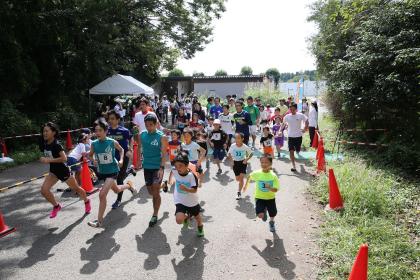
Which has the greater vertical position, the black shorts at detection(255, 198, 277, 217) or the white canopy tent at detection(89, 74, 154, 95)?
the white canopy tent at detection(89, 74, 154, 95)

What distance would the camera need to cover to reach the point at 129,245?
5742 mm

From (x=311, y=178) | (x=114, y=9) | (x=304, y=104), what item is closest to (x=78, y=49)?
(x=114, y=9)

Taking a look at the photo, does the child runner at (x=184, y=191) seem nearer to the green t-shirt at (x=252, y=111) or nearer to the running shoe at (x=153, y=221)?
the running shoe at (x=153, y=221)

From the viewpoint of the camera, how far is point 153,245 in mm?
5734

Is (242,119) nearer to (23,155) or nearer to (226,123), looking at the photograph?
(226,123)

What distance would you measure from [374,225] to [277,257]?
1.91m

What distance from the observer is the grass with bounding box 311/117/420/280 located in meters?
4.93

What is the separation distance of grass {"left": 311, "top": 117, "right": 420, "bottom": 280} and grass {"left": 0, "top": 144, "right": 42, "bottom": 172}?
948cm

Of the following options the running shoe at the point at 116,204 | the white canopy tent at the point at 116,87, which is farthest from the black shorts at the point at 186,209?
the white canopy tent at the point at 116,87

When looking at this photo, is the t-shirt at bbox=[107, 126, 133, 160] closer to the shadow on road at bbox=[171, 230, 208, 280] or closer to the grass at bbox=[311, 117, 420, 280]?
the shadow on road at bbox=[171, 230, 208, 280]

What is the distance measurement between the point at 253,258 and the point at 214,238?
91 centimetres

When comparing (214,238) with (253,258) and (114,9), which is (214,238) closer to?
(253,258)

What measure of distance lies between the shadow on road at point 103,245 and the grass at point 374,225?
10.1 feet

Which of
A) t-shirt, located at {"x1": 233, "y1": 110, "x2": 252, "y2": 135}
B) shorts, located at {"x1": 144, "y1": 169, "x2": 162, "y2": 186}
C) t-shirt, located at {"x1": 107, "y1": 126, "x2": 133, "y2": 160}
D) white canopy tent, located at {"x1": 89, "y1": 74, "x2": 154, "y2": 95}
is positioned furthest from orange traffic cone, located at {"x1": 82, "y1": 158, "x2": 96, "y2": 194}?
white canopy tent, located at {"x1": 89, "y1": 74, "x2": 154, "y2": 95}
